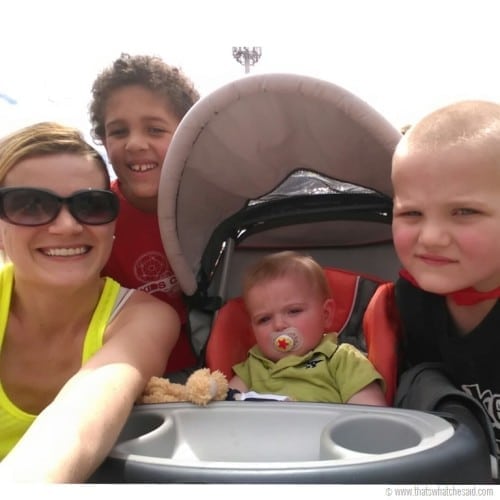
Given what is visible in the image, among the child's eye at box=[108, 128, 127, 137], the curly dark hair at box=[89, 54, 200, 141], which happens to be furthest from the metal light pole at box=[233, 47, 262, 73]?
the child's eye at box=[108, 128, 127, 137]

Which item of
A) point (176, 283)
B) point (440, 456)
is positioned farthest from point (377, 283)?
point (440, 456)

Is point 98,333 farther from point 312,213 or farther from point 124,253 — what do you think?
point 312,213

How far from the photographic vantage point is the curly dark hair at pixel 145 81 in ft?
6.97

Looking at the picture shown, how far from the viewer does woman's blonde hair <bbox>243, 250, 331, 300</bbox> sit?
1815mm

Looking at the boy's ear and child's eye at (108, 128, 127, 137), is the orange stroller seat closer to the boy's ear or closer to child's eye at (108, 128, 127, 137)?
the boy's ear

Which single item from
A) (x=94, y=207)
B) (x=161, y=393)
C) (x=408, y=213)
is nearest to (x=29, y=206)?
(x=94, y=207)

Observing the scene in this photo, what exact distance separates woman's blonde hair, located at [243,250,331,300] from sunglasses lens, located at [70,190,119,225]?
1.75ft

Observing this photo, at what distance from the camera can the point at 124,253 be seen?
2.11m

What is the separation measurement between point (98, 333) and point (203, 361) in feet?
1.48

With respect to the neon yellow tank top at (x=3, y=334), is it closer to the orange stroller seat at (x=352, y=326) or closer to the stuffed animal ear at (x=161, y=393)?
the stuffed animal ear at (x=161, y=393)

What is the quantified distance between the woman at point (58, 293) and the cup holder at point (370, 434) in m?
0.43

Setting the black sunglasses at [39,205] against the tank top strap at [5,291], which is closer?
the black sunglasses at [39,205]

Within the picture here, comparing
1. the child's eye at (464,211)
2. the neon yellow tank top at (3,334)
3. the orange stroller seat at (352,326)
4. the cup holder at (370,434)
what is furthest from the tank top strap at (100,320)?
the child's eye at (464,211)

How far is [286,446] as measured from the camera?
121 cm
